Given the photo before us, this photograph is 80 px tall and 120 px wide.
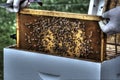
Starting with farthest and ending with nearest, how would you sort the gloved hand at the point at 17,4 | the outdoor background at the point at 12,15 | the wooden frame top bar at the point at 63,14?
the outdoor background at the point at 12,15 < the gloved hand at the point at 17,4 < the wooden frame top bar at the point at 63,14

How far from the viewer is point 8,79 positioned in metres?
2.25

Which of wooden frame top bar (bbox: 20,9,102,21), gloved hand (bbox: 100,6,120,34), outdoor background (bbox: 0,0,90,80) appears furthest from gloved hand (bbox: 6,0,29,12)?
outdoor background (bbox: 0,0,90,80)

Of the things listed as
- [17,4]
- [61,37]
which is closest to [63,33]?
[61,37]

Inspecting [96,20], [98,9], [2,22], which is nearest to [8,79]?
[96,20]

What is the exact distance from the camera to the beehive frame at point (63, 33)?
1.98m

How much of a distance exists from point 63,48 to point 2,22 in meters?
3.87

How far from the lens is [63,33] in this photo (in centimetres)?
208

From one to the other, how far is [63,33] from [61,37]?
31 millimetres

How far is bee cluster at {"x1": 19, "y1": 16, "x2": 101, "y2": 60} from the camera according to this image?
6.58ft

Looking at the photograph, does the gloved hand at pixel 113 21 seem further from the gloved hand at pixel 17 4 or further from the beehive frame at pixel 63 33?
the gloved hand at pixel 17 4

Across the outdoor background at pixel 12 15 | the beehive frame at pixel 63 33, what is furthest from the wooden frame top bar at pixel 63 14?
the outdoor background at pixel 12 15

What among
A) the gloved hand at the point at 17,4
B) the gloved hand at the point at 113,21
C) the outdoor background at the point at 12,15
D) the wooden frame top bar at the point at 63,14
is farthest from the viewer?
the outdoor background at the point at 12,15

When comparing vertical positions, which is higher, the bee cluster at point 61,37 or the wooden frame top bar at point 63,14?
the wooden frame top bar at point 63,14

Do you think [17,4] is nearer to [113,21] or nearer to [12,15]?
[113,21]
